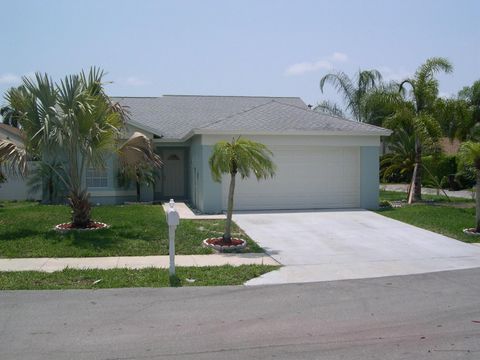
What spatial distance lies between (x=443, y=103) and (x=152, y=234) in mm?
12658

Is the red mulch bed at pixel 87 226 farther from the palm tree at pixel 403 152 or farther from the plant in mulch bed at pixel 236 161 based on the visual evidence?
the palm tree at pixel 403 152

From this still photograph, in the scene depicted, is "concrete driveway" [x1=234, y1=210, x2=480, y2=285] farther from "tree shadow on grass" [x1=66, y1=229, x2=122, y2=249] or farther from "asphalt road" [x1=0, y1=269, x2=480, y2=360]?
"tree shadow on grass" [x1=66, y1=229, x2=122, y2=249]

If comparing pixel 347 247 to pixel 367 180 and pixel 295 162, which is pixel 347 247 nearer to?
pixel 295 162

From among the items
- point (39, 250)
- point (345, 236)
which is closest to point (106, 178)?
point (39, 250)

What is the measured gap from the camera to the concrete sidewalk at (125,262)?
989cm

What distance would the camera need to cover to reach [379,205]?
1894 centimetres

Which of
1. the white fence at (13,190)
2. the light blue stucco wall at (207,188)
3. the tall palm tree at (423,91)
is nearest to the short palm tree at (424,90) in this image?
the tall palm tree at (423,91)

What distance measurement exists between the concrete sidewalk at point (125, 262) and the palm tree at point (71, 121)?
11.1ft

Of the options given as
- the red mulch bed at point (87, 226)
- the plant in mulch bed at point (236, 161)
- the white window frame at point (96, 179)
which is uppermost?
the plant in mulch bed at point (236, 161)

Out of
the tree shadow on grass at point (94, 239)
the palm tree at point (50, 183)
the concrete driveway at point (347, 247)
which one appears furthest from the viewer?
the palm tree at point (50, 183)

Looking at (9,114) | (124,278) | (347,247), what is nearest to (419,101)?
(347,247)

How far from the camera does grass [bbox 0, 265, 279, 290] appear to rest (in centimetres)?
850

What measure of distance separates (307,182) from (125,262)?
9380 mm

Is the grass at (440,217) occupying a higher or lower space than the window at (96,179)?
lower
